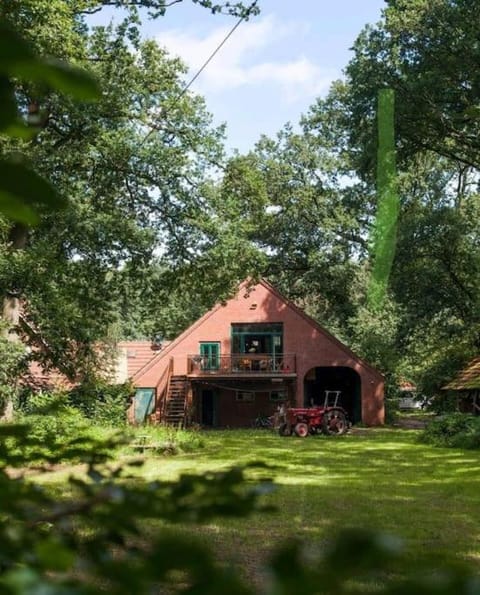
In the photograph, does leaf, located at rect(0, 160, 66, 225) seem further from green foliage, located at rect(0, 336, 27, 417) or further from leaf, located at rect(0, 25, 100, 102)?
green foliage, located at rect(0, 336, 27, 417)

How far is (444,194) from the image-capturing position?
31.8 meters

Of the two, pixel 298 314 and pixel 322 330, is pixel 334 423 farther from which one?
pixel 298 314

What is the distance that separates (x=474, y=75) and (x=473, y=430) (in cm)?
970

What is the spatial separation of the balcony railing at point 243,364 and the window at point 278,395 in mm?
1238

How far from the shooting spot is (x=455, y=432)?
858 inches

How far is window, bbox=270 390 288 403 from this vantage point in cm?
3238

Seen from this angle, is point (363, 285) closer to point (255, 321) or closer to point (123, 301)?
point (255, 321)

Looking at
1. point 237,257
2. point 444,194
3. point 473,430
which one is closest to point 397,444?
point 473,430

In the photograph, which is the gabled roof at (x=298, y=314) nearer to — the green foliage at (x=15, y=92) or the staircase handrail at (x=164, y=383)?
the staircase handrail at (x=164, y=383)

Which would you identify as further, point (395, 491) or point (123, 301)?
point (123, 301)

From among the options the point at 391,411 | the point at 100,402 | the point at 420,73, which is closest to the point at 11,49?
the point at 420,73

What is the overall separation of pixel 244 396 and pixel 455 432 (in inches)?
499

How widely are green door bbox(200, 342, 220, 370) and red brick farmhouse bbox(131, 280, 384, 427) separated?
0.15 ft

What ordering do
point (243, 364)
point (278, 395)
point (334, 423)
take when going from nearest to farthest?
point (334, 423) < point (243, 364) < point (278, 395)
